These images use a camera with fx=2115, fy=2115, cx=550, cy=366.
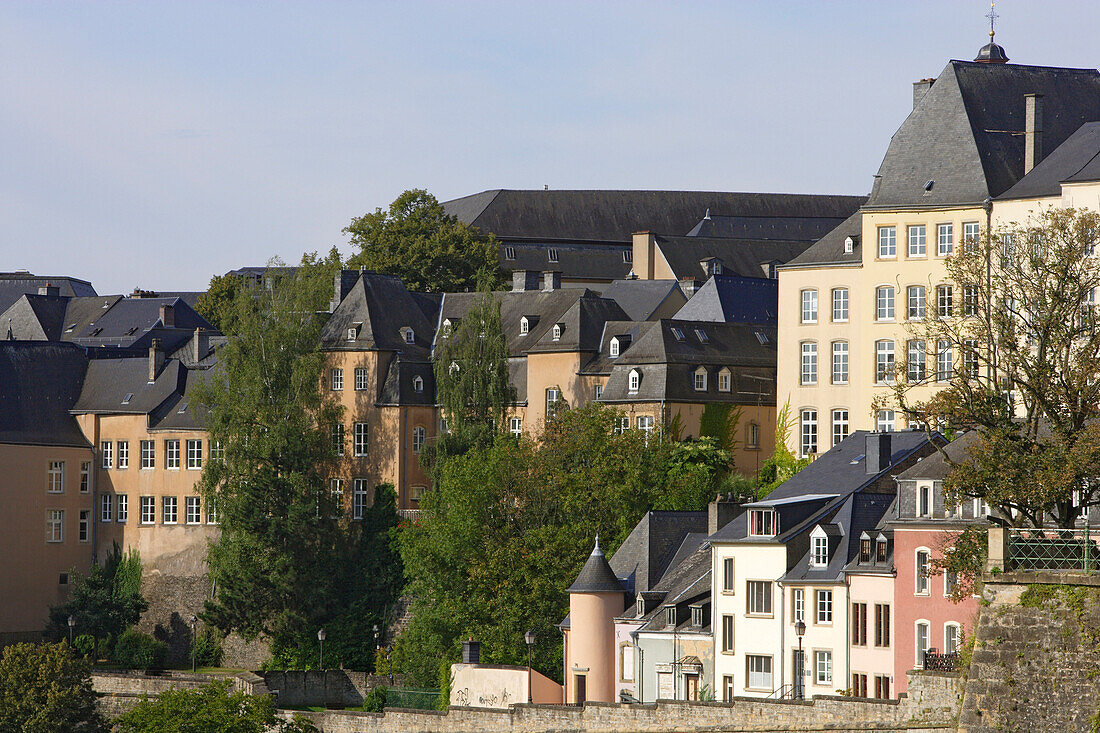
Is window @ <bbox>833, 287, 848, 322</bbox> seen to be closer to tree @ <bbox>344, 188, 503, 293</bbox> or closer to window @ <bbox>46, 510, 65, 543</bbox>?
tree @ <bbox>344, 188, 503, 293</bbox>

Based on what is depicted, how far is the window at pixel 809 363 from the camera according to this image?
72.5m

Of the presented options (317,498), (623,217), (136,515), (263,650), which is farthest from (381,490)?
(623,217)

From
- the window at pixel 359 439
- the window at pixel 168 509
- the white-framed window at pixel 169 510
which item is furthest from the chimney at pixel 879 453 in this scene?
the window at pixel 168 509

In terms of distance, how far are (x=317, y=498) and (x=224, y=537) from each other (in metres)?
3.83

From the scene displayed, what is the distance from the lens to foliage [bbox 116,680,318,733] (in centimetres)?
5916

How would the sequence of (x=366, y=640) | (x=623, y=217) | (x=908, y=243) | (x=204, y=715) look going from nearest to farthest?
(x=204, y=715), (x=908, y=243), (x=366, y=640), (x=623, y=217)

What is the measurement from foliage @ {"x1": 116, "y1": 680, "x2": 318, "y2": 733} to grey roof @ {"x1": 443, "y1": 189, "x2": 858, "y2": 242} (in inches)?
2865

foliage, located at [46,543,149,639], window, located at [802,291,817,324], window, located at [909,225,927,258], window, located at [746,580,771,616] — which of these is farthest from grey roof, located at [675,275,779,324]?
window, located at [746,580,771,616]

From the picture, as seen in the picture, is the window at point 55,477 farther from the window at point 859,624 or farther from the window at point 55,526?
the window at point 859,624

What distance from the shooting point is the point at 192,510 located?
290 feet

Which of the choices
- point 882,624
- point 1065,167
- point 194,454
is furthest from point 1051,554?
point 194,454

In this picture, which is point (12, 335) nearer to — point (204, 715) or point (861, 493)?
point (204, 715)

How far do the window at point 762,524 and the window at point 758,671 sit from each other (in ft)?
10.7

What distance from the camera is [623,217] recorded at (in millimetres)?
136625
